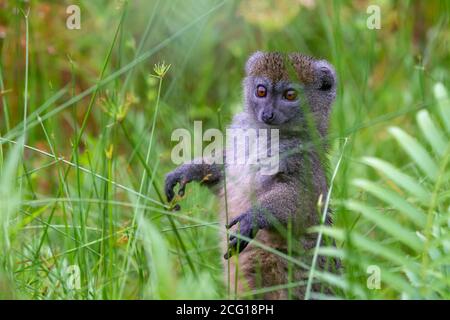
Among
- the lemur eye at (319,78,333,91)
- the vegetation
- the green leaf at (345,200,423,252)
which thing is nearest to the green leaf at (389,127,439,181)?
the vegetation

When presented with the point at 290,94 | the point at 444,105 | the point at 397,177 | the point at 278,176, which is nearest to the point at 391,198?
the point at 397,177

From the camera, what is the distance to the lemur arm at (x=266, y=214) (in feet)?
14.6

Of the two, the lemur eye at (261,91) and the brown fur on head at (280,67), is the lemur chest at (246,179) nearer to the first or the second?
the lemur eye at (261,91)

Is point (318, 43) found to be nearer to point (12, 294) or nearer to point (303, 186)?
point (303, 186)

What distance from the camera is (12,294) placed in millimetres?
3350

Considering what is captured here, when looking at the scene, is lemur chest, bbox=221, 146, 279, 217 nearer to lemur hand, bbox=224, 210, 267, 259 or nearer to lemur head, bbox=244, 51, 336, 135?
lemur head, bbox=244, 51, 336, 135

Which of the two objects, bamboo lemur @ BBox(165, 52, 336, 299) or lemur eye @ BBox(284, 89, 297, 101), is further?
lemur eye @ BBox(284, 89, 297, 101)

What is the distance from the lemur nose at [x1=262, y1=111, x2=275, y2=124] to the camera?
509cm

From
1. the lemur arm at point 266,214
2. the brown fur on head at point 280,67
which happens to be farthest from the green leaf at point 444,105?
the brown fur on head at point 280,67

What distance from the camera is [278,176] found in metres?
5.04

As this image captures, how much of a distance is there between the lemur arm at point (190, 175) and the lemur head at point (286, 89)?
1.55ft

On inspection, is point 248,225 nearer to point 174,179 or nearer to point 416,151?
point 174,179

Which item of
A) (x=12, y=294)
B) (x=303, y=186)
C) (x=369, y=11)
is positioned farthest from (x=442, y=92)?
(x=369, y=11)

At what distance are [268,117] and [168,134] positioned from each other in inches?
66.5
